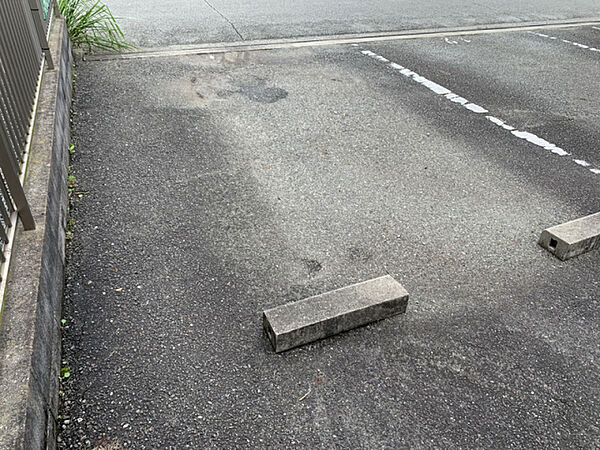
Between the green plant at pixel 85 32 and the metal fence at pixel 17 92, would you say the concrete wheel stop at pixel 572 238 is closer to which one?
the metal fence at pixel 17 92

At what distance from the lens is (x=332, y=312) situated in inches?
109

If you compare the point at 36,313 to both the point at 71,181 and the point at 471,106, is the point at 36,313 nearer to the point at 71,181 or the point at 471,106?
the point at 71,181

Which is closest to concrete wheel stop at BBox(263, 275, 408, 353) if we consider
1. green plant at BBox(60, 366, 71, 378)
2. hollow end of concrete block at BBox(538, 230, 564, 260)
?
green plant at BBox(60, 366, 71, 378)

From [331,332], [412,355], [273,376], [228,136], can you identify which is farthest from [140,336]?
[228,136]

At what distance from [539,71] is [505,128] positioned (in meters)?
2.47

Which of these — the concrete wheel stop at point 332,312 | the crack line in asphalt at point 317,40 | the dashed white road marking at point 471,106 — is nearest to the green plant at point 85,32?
the crack line in asphalt at point 317,40

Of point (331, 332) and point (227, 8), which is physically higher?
point (227, 8)

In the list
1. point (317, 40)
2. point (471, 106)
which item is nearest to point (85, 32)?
point (317, 40)

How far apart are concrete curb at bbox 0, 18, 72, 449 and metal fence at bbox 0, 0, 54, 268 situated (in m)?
0.10

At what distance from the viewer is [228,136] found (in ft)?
16.5

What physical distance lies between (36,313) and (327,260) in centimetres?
188

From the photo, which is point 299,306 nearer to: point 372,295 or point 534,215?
point 372,295

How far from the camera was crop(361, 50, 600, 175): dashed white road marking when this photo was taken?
4.96 meters

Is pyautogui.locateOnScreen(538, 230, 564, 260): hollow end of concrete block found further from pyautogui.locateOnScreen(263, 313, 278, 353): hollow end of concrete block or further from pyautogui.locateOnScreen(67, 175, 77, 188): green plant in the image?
pyautogui.locateOnScreen(67, 175, 77, 188): green plant
